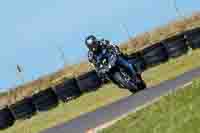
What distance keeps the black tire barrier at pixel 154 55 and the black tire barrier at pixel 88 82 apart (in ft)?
7.06

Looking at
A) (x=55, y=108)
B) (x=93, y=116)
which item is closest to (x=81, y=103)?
(x=55, y=108)

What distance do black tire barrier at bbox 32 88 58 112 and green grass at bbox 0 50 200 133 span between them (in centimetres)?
46

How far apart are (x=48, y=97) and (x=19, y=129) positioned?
398 centimetres

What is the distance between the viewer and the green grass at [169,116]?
9445 mm

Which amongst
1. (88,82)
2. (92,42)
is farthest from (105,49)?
(88,82)

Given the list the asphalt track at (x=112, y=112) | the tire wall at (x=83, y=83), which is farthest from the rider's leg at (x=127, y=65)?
the tire wall at (x=83, y=83)

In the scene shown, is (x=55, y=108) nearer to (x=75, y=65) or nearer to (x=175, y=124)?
(x=175, y=124)

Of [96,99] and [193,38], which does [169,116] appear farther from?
[193,38]

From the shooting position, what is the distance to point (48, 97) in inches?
1003

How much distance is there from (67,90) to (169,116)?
15.7 metres

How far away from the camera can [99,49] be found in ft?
64.3

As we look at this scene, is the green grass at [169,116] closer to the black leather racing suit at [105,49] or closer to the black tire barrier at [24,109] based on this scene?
the black leather racing suit at [105,49]

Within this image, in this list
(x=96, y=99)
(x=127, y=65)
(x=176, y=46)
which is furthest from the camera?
(x=176, y=46)

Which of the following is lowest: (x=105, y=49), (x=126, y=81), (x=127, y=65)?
(x=126, y=81)
